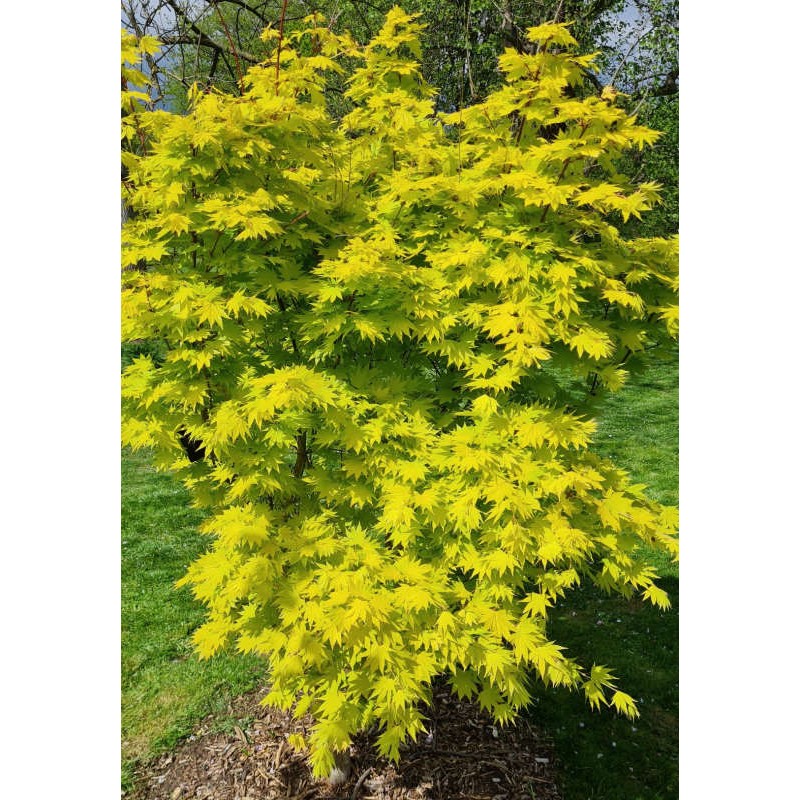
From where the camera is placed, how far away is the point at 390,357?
2.65 meters

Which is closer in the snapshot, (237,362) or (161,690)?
(237,362)

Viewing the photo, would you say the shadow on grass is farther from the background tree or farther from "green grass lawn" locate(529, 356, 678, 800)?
the background tree

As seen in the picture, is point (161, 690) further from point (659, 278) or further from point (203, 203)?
point (659, 278)

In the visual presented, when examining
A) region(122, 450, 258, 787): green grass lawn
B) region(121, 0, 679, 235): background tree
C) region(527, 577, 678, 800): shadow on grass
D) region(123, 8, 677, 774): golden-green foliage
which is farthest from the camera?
region(121, 0, 679, 235): background tree

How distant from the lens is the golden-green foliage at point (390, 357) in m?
2.27

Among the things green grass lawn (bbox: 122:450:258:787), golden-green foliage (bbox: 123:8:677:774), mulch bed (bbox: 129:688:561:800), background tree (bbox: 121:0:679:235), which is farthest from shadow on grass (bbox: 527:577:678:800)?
background tree (bbox: 121:0:679:235)

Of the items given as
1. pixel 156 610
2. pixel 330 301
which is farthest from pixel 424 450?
pixel 156 610

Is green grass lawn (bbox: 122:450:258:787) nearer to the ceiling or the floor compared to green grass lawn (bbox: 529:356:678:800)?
nearer to the ceiling

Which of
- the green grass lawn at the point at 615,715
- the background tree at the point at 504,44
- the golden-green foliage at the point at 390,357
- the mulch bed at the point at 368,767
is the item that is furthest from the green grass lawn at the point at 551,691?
the background tree at the point at 504,44

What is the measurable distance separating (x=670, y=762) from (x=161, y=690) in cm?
310

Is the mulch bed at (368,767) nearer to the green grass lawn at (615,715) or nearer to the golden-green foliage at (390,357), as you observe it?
the green grass lawn at (615,715)

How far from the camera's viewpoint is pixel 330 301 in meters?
2.38

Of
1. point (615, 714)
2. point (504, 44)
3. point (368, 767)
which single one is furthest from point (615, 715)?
point (504, 44)

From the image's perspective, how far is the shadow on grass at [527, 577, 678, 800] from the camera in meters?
3.23
